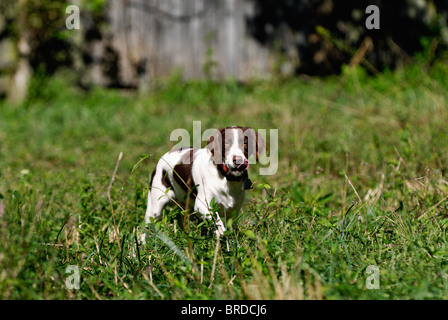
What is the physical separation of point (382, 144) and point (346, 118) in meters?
1.14

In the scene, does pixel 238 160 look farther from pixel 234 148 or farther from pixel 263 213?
pixel 263 213

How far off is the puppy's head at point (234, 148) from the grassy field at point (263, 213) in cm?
26

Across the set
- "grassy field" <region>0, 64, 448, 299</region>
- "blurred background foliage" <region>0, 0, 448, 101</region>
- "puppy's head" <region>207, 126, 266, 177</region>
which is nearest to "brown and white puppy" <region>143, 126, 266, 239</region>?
"puppy's head" <region>207, 126, 266, 177</region>

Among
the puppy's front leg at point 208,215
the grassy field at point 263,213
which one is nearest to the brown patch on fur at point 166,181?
the grassy field at point 263,213

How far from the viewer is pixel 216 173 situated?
3.28 metres

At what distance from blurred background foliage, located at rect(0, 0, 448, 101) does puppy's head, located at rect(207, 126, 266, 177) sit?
20.1 ft

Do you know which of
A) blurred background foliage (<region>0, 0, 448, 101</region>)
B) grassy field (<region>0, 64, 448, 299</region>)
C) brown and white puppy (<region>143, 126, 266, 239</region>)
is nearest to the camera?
grassy field (<region>0, 64, 448, 299</region>)

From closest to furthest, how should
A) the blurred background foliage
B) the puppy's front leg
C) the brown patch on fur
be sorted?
the puppy's front leg < the brown patch on fur < the blurred background foliage

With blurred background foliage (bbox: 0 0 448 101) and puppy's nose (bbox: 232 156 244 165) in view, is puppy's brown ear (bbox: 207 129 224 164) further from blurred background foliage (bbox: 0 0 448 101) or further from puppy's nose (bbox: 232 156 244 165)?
blurred background foliage (bbox: 0 0 448 101)

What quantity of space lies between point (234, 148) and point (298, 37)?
6.92 meters

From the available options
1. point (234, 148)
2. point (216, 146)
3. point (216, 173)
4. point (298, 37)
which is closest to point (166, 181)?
point (216, 173)

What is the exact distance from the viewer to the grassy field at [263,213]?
8.06 ft

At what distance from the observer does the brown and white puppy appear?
3111 millimetres
